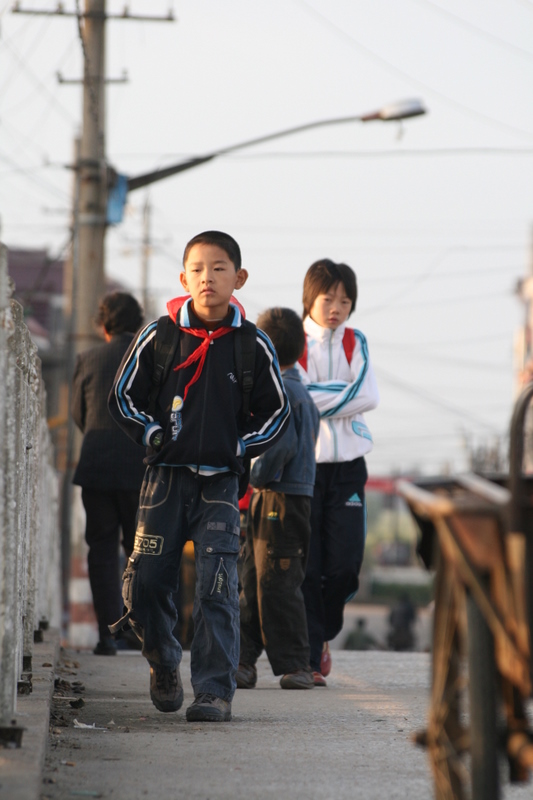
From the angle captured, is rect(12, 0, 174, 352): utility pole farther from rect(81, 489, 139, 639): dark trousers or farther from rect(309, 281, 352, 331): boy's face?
rect(309, 281, 352, 331): boy's face

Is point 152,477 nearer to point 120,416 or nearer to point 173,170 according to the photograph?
point 120,416

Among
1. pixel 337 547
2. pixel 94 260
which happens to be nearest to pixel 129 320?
pixel 337 547

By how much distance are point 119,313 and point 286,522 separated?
7.05 ft

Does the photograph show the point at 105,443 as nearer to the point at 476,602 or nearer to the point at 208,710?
the point at 208,710

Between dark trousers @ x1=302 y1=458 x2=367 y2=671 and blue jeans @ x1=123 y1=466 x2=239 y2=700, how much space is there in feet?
5.66

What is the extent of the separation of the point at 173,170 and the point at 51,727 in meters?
10.0

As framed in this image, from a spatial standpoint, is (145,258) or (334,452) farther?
(145,258)

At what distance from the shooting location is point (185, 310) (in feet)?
16.8

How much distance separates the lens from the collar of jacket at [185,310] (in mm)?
5070

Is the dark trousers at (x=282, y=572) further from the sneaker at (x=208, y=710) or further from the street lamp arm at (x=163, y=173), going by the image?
the street lamp arm at (x=163, y=173)

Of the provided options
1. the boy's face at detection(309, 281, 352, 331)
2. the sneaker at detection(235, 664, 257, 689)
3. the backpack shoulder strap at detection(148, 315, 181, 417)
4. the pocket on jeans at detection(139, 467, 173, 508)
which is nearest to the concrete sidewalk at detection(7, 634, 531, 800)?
the sneaker at detection(235, 664, 257, 689)

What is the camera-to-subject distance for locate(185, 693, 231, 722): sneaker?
486 cm

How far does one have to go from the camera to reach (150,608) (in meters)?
4.94

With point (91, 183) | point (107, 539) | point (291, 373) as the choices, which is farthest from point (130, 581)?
point (91, 183)
